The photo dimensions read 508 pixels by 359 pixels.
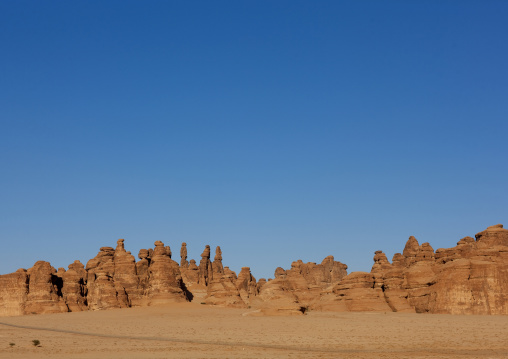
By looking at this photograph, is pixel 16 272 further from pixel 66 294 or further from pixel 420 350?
pixel 420 350

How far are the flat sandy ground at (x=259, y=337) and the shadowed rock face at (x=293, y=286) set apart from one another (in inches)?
177

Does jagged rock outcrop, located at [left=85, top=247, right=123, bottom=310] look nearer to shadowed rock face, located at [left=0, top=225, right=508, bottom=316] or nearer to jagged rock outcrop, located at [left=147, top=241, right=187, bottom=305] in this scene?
shadowed rock face, located at [left=0, top=225, right=508, bottom=316]

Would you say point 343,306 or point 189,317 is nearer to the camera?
point 189,317

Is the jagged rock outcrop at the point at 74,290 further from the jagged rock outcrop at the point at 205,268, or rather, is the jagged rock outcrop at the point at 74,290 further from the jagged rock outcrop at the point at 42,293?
the jagged rock outcrop at the point at 205,268

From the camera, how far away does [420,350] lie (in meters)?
31.2

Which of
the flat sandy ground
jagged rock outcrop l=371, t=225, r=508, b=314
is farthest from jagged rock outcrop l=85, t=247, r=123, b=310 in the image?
jagged rock outcrop l=371, t=225, r=508, b=314

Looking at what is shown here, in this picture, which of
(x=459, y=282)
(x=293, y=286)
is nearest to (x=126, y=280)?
(x=293, y=286)

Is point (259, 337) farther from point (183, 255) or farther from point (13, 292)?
point (183, 255)

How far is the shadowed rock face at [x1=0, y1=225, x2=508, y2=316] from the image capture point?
56031 mm

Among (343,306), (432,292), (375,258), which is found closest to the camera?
(432,292)

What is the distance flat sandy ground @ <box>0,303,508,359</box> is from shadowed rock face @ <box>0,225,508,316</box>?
450 centimetres

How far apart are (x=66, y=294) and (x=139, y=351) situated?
4598 cm

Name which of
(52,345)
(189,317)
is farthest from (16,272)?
(52,345)

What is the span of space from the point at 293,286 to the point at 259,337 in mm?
46844
